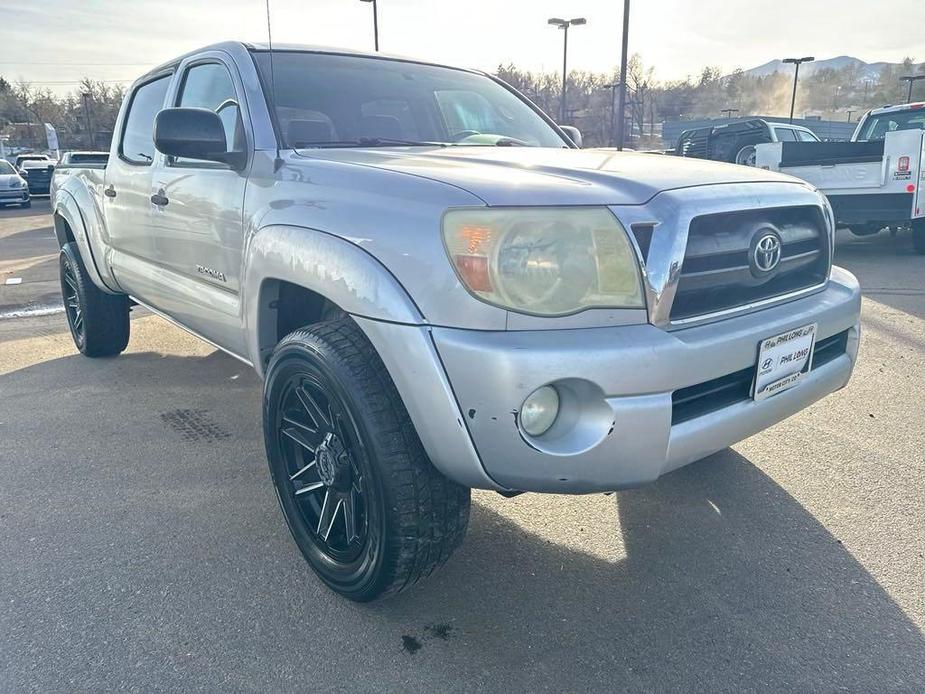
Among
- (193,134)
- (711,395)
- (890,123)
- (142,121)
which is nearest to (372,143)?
(193,134)

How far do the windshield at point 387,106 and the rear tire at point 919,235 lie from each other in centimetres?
756

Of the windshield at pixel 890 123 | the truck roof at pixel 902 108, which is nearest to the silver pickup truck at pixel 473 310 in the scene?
the windshield at pixel 890 123

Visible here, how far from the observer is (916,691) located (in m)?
1.85

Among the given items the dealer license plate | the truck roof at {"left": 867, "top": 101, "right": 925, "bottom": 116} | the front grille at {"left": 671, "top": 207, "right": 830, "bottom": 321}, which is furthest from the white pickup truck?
the dealer license plate

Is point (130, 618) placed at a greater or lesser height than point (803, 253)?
lesser

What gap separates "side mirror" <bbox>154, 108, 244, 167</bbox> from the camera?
258 cm

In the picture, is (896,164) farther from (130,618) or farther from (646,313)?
(130,618)

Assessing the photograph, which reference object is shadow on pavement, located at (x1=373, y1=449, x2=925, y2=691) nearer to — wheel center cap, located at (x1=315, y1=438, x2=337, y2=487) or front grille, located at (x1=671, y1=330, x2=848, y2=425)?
wheel center cap, located at (x1=315, y1=438, x2=337, y2=487)

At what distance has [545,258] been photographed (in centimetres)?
182

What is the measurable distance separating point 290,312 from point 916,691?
2271mm

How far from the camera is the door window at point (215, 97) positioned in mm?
2836

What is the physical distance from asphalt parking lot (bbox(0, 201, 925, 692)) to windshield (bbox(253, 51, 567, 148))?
1.59 m

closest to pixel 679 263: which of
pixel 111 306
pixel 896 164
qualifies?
pixel 111 306

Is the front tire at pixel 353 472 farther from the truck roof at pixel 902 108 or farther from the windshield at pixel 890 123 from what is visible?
the truck roof at pixel 902 108
